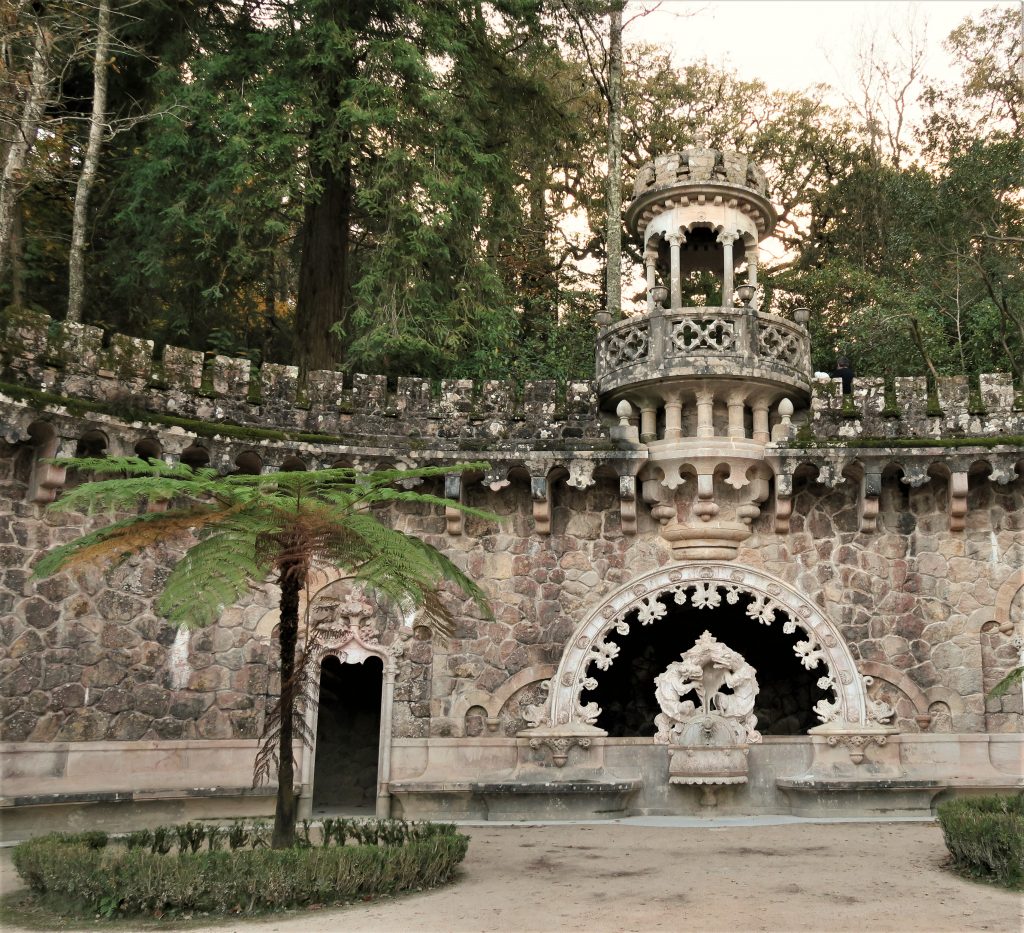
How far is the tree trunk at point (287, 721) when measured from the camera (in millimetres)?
7879

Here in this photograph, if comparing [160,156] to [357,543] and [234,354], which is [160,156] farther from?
[357,543]

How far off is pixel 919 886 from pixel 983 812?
115cm

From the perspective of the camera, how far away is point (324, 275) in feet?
52.6

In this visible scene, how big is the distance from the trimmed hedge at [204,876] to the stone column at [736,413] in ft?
22.2

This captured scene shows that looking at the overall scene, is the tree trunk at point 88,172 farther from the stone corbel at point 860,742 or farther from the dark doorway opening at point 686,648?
the stone corbel at point 860,742

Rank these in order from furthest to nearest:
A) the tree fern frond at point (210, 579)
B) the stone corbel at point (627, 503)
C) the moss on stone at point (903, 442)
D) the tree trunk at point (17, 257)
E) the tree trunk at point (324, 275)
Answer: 1. the tree trunk at point (324, 275)
2. the tree trunk at point (17, 257)
3. the stone corbel at point (627, 503)
4. the moss on stone at point (903, 442)
5. the tree fern frond at point (210, 579)

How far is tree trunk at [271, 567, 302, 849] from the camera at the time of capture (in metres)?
7.88

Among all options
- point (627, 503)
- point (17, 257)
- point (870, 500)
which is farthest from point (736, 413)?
point (17, 257)

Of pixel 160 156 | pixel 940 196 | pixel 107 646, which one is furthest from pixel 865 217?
pixel 107 646

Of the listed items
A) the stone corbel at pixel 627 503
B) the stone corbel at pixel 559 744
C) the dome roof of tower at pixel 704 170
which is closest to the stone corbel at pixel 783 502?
the stone corbel at pixel 627 503

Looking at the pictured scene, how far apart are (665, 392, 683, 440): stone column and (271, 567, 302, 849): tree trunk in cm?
575

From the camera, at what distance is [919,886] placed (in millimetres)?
7621

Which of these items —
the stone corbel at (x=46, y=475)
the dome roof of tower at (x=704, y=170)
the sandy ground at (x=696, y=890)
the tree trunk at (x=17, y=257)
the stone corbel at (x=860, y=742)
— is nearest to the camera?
the sandy ground at (x=696, y=890)

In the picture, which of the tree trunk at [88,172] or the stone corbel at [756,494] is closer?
the stone corbel at [756,494]
